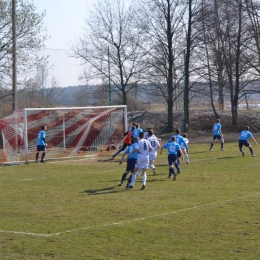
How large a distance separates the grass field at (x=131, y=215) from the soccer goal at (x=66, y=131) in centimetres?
578

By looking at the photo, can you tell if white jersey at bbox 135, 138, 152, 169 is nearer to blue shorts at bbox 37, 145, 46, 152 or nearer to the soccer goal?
blue shorts at bbox 37, 145, 46, 152

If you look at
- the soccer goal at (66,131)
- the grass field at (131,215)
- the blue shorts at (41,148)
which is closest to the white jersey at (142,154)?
the grass field at (131,215)

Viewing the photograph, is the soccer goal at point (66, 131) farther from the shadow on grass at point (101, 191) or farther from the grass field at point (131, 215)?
the shadow on grass at point (101, 191)

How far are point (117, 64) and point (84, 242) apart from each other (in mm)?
38100

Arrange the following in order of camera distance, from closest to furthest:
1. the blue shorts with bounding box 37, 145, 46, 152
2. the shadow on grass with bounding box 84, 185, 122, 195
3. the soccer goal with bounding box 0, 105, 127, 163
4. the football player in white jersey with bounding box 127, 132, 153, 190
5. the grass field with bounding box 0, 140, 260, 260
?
the grass field with bounding box 0, 140, 260, 260, the shadow on grass with bounding box 84, 185, 122, 195, the football player in white jersey with bounding box 127, 132, 153, 190, the blue shorts with bounding box 37, 145, 46, 152, the soccer goal with bounding box 0, 105, 127, 163

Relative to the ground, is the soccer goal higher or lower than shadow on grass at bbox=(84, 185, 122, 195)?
higher

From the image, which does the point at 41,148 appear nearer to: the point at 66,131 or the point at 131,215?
the point at 66,131

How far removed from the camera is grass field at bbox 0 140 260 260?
10.2 meters

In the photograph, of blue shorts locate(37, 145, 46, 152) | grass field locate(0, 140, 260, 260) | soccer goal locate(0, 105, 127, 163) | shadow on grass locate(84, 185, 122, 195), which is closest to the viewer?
grass field locate(0, 140, 260, 260)

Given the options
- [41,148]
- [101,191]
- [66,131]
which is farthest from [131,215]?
[66,131]

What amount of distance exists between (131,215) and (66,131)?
18.7 metres

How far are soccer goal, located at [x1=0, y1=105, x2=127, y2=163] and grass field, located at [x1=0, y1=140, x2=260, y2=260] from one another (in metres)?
5.78

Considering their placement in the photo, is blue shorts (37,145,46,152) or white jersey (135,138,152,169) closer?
white jersey (135,138,152,169)

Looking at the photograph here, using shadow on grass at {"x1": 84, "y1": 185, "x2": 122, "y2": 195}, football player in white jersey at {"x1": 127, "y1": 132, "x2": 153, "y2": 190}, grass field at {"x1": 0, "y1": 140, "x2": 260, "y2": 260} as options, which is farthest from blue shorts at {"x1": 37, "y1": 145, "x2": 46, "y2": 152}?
football player in white jersey at {"x1": 127, "y1": 132, "x2": 153, "y2": 190}
